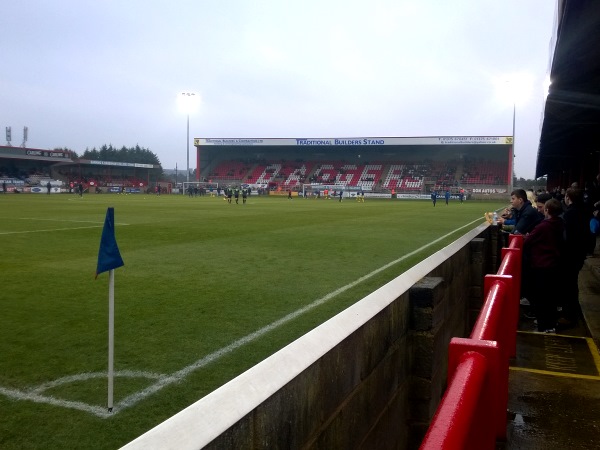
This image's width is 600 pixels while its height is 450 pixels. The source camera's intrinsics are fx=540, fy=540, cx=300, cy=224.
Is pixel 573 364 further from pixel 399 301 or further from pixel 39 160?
pixel 39 160

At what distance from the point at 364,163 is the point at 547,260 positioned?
3007 inches

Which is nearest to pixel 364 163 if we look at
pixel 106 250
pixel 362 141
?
pixel 362 141

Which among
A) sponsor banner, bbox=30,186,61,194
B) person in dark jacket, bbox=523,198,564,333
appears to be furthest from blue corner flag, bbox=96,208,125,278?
sponsor banner, bbox=30,186,61,194

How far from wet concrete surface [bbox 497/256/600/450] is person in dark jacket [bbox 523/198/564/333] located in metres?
0.27

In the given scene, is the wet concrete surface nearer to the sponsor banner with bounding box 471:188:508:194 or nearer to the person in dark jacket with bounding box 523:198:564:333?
the person in dark jacket with bounding box 523:198:564:333

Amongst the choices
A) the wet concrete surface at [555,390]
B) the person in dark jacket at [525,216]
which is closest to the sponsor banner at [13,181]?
the person in dark jacket at [525,216]

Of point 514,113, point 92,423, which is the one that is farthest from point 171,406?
point 514,113

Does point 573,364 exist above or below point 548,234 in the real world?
below

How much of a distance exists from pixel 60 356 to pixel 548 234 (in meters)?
6.14

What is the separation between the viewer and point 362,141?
246 feet

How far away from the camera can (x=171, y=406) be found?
163 inches

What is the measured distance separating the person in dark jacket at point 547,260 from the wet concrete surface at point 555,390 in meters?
0.27

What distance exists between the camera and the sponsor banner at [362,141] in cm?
6962

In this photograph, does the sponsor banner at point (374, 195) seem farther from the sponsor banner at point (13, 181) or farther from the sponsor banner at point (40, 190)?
the sponsor banner at point (13, 181)
